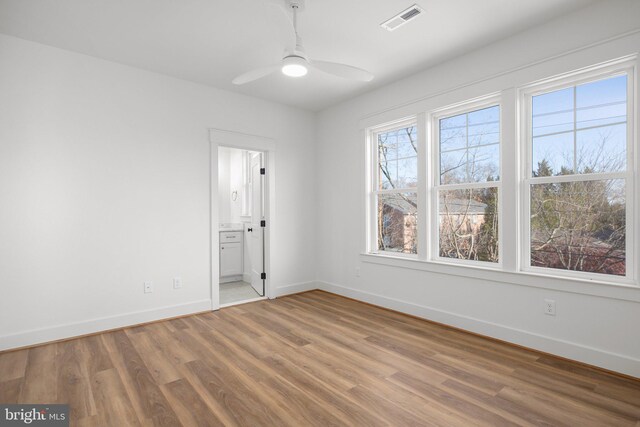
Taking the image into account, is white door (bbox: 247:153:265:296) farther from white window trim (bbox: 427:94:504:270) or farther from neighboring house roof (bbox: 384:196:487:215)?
white window trim (bbox: 427:94:504:270)

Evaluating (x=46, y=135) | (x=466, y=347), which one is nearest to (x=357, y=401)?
(x=466, y=347)

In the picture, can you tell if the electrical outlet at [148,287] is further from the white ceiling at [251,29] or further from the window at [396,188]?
the window at [396,188]

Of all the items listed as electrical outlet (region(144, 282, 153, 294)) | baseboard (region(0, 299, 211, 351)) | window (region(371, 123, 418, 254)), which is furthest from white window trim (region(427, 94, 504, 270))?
electrical outlet (region(144, 282, 153, 294))

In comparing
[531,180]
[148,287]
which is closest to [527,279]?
[531,180]

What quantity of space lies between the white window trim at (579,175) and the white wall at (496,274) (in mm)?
114

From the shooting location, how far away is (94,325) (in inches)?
128

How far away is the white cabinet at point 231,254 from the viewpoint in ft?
18.1

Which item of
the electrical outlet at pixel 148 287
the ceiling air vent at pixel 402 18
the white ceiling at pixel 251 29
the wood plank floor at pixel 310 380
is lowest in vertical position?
the wood plank floor at pixel 310 380

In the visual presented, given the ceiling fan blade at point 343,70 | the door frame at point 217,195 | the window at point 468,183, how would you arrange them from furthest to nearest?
the door frame at point 217,195 → the window at point 468,183 → the ceiling fan blade at point 343,70

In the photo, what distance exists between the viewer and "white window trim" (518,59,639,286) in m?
2.39

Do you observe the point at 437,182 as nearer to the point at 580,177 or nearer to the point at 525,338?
the point at 580,177

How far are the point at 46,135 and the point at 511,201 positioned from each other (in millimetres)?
4431

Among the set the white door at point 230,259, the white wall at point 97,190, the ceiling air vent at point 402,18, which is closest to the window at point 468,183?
the ceiling air vent at point 402,18

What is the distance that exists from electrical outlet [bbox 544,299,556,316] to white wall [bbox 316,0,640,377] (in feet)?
0.12
